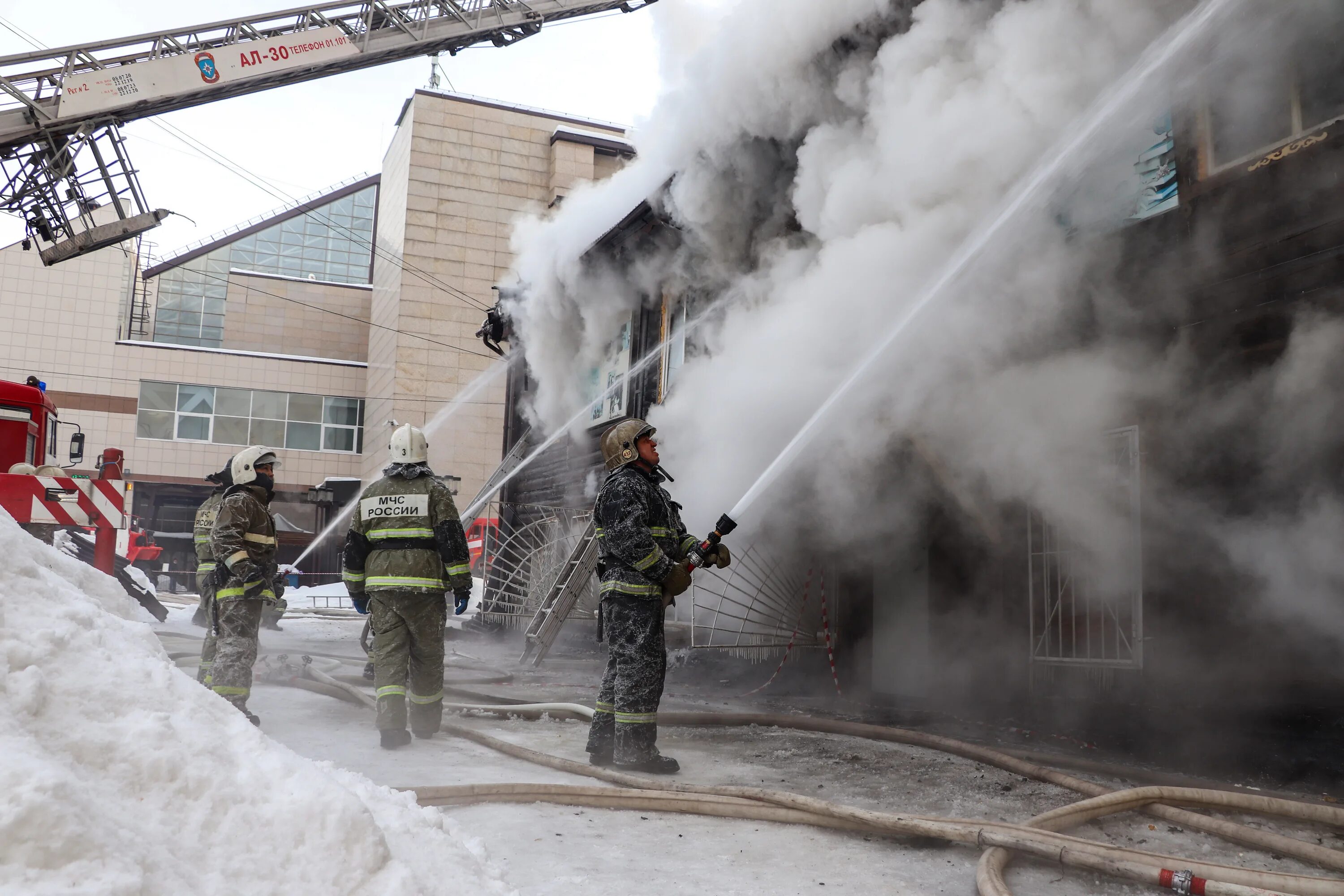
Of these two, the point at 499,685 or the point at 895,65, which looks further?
the point at 499,685

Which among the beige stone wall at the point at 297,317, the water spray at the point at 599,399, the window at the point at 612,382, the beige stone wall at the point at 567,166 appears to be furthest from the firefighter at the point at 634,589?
the beige stone wall at the point at 297,317

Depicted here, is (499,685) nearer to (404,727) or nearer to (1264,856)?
(404,727)

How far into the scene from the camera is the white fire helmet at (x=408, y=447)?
532 cm

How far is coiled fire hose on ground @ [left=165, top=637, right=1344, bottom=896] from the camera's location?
2615 mm

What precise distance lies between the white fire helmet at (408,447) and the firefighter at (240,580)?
2.48 ft

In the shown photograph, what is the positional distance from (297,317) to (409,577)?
32.0 meters

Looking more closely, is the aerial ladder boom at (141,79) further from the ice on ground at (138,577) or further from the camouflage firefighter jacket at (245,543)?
the camouflage firefighter jacket at (245,543)

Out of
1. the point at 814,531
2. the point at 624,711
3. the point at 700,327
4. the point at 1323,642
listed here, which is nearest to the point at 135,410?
the point at 700,327

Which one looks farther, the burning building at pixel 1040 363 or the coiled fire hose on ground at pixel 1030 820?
the burning building at pixel 1040 363

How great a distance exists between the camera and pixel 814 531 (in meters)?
7.84

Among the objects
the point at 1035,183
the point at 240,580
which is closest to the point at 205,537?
the point at 240,580

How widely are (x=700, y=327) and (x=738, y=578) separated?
2640 millimetres

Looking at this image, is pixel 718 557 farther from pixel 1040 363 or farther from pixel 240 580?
pixel 240 580

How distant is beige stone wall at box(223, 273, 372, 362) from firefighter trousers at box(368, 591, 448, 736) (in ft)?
101
